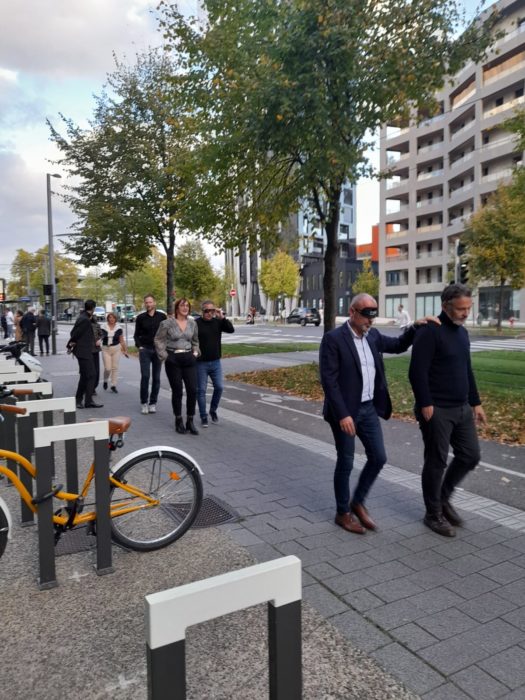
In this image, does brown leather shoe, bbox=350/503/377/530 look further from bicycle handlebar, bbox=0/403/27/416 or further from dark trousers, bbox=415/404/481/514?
bicycle handlebar, bbox=0/403/27/416

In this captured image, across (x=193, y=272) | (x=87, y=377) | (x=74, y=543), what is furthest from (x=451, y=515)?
(x=193, y=272)

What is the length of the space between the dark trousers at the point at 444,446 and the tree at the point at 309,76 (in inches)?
263

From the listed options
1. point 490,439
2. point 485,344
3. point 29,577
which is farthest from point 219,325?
point 485,344

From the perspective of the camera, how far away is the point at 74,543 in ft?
13.5

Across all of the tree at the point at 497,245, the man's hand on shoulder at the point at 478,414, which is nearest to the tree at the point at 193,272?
the tree at the point at 497,245

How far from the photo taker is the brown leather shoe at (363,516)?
434 centimetres

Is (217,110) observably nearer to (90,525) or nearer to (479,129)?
(90,525)

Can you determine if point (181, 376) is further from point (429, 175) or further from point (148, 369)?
point (429, 175)

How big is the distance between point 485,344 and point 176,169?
51.7 ft

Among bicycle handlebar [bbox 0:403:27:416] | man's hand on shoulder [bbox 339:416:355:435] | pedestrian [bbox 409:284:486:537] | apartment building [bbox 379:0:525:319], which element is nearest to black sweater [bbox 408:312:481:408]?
pedestrian [bbox 409:284:486:537]

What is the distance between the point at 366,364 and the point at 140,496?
6.42 feet

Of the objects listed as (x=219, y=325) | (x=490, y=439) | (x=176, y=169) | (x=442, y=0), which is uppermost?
(x=442, y=0)

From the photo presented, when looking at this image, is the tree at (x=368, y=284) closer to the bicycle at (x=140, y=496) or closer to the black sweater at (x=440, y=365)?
the black sweater at (x=440, y=365)

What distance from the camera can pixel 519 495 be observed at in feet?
17.0
